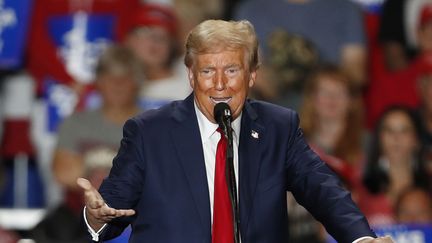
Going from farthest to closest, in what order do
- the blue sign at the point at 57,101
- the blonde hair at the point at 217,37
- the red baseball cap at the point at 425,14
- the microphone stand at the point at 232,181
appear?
1. the red baseball cap at the point at 425,14
2. the blue sign at the point at 57,101
3. the blonde hair at the point at 217,37
4. the microphone stand at the point at 232,181

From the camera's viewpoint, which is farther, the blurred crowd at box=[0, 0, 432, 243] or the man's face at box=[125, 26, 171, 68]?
the man's face at box=[125, 26, 171, 68]

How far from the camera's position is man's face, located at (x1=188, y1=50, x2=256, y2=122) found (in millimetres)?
3094

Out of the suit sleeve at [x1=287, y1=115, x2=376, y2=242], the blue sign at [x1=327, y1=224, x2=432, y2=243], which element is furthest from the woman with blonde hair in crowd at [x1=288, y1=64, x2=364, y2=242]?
the suit sleeve at [x1=287, y1=115, x2=376, y2=242]

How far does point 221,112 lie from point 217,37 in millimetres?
209

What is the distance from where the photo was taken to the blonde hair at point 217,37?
3076mm

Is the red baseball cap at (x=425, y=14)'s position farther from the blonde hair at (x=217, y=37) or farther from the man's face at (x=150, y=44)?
the blonde hair at (x=217, y=37)

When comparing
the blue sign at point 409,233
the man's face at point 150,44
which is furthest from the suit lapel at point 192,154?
the man's face at point 150,44

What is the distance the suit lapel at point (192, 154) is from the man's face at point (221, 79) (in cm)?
7

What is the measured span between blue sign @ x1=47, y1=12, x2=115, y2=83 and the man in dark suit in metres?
3.38

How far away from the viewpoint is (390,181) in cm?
634

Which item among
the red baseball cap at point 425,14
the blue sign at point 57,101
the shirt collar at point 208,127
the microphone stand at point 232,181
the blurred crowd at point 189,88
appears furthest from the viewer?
the red baseball cap at point 425,14

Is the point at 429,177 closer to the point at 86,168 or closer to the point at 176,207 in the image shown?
the point at 86,168

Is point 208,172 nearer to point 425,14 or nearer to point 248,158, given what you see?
point 248,158

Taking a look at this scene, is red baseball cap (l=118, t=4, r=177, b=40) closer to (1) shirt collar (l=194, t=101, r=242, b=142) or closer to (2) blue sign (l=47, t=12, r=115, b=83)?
(2) blue sign (l=47, t=12, r=115, b=83)
